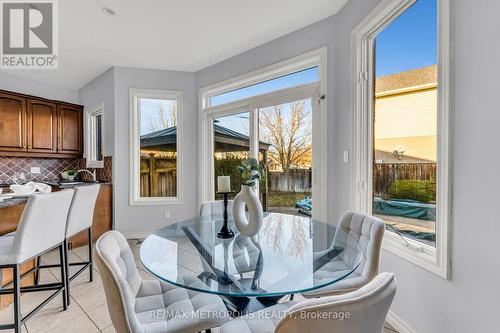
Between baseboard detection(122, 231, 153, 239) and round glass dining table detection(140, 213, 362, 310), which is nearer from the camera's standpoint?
round glass dining table detection(140, 213, 362, 310)

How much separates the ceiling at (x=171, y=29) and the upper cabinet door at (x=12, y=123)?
907 millimetres

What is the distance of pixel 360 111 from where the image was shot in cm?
220

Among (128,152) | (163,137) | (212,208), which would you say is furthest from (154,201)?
(212,208)

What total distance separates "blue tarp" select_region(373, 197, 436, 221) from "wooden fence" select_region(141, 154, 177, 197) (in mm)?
3052

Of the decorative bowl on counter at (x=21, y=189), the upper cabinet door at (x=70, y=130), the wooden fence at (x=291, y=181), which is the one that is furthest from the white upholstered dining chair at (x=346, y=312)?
the upper cabinet door at (x=70, y=130)

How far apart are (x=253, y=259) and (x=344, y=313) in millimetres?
802

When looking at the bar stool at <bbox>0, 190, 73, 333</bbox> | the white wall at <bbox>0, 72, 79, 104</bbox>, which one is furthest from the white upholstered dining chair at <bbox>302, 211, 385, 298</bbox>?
the white wall at <bbox>0, 72, 79, 104</bbox>

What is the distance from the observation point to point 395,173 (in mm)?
1933

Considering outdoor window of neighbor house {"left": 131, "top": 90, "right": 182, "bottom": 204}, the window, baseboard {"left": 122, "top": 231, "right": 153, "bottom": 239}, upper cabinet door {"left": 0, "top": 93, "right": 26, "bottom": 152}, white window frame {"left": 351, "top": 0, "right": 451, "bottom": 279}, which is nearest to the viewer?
white window frame {"left": 351, "top": 0, "right": 451, "bottom": 279}

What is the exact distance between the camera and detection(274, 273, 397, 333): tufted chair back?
0.65 m

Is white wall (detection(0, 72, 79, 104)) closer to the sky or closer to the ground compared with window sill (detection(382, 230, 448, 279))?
A: closer to the sky

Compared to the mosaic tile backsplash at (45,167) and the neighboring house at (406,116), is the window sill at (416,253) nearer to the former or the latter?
the neighboring house at (406,116)

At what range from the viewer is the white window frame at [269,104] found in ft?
8.45

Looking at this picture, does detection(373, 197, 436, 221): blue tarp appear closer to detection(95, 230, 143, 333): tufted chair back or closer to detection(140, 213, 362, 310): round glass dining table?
detection(140, 213, 362, 310): round glass dining table
